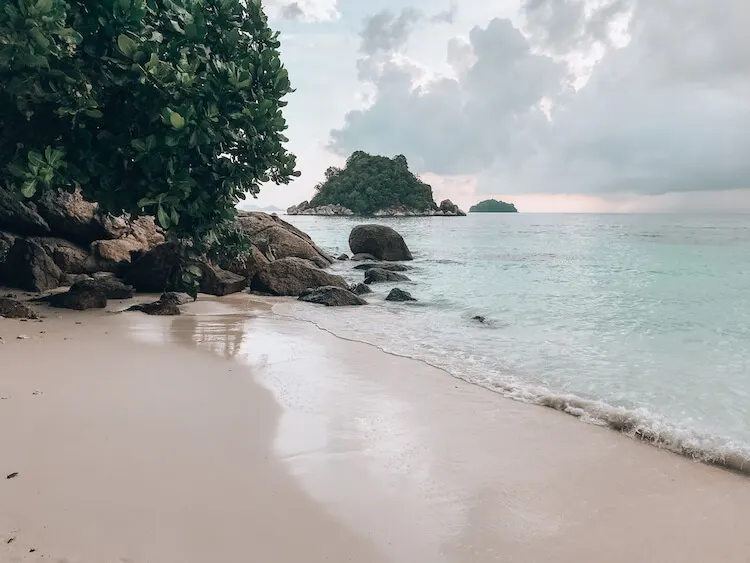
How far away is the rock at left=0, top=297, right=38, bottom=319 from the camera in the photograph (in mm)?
6781

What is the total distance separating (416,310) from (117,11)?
6.76 meters

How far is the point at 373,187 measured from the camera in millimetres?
98000

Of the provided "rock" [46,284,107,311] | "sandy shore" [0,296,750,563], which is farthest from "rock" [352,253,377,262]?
"sandy shore" [0,296,750,563]

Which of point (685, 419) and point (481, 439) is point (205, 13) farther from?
point (685, 419)

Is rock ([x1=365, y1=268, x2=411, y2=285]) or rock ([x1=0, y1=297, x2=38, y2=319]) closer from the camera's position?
rock ([x1=0, y1=297, x2=38, y2=319])

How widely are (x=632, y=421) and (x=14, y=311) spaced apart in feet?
23.0

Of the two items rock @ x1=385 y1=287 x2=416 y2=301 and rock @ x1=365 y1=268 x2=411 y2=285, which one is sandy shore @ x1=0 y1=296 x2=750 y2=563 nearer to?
rock @ x1=385 y1=287 x2=416 y2=301

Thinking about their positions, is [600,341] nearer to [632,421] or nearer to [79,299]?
[632,421]

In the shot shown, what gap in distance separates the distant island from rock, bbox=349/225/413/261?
7599 cm

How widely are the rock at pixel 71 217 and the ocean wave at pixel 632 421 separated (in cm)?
831

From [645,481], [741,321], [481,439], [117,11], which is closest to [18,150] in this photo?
[117,11]

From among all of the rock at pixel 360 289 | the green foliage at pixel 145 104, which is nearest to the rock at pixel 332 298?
the rock at pixel 360 289

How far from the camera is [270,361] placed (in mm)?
5836

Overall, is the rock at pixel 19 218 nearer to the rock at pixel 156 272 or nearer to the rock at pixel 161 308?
the rock at pixel 156 272
